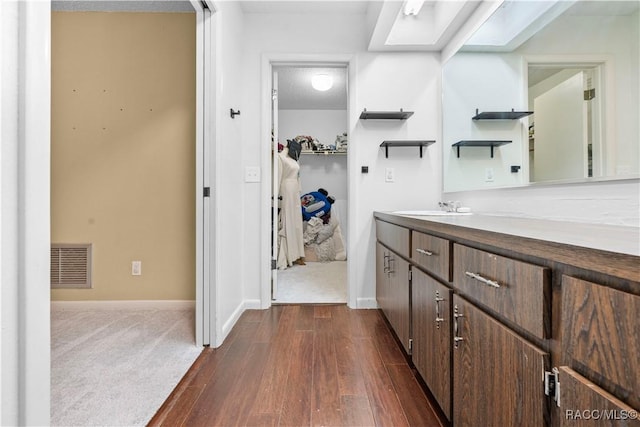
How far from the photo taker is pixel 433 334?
1243 mm

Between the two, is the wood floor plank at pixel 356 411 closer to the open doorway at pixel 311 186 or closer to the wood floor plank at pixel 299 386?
the wood floor plank at pixel 299 386

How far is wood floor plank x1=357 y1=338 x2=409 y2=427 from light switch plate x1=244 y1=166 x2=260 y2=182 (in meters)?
1.56

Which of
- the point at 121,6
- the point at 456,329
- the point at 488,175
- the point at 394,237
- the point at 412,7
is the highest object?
the point at 121,6

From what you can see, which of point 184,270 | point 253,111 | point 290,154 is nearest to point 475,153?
point 253,111

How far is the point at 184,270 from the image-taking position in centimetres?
256

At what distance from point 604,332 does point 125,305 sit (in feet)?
9.79

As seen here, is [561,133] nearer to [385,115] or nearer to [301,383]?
[385,115]

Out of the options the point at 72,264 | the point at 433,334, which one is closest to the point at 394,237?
the point at 433,334

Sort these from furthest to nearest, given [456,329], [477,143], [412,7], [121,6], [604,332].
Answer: [121,6]
[412,7]
[477,143]
[456,329]
[604,332]

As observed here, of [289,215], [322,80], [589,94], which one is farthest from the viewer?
[289,215]

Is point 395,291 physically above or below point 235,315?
above

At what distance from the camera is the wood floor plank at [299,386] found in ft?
4.03

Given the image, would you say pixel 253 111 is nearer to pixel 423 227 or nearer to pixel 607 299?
pixel 423 227

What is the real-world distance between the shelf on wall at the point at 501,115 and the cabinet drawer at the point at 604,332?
1.36m
